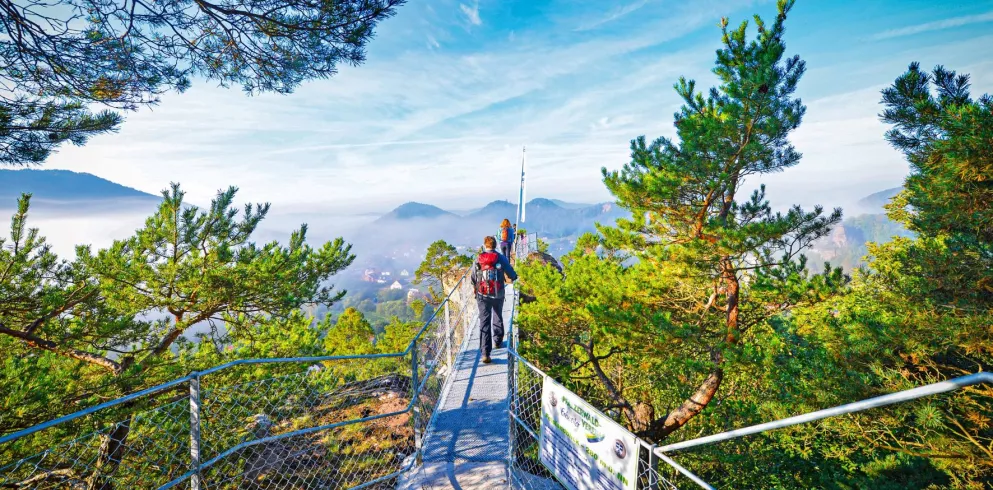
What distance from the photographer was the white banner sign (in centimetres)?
261

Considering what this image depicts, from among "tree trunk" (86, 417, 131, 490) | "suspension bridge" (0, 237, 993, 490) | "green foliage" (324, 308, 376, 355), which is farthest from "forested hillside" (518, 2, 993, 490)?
"green foliage" (324, 308, 376, 355)

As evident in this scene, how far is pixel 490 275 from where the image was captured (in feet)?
21.1

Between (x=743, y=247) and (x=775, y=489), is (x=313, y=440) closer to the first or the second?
(x=743, y=247)

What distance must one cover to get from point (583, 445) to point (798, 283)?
18.8 feet

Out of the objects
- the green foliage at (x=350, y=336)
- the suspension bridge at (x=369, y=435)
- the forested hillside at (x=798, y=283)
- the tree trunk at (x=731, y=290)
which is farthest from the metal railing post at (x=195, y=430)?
the green foliage at (x=350, y=336)

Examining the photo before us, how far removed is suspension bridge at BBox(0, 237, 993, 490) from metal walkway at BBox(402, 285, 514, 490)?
0.6 inches

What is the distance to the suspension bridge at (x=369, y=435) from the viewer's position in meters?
2.86

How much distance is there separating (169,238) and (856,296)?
46.4 ft

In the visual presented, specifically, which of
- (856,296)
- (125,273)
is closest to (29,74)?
(125,273)

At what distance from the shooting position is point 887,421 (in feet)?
18.9

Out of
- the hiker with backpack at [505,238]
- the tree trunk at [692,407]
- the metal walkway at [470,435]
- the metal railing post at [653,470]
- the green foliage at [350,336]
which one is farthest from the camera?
the green foliage at [350,336]

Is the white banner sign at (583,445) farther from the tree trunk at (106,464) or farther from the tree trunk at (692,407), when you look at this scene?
the tree trunk at (692,407)

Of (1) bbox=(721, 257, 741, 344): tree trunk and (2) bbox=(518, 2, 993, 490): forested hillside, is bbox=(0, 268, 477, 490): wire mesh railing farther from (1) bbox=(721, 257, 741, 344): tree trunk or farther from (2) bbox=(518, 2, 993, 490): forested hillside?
(1) bbox=(721, 257, 741, 344): tree trunk

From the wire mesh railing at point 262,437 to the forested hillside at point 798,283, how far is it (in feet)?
11.1
